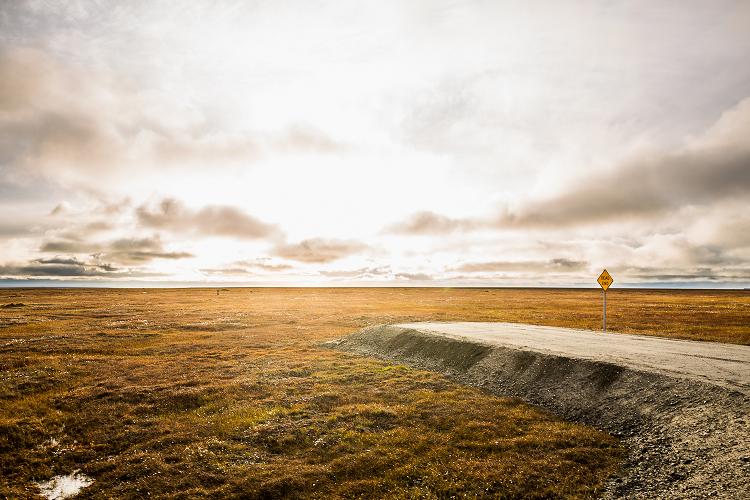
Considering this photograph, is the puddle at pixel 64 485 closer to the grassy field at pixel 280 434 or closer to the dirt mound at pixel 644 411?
the grassy field at pixel 280 434

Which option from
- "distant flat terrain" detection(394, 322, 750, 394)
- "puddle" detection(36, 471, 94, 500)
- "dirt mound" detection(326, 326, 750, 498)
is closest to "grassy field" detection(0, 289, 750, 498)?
"puddle" detection(36, 471, 94, 500)

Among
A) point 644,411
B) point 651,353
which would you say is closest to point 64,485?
point 644,411

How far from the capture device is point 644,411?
1600 cm

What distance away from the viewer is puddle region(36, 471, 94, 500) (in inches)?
504

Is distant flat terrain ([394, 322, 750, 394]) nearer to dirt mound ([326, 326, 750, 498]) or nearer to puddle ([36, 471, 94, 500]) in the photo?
dirt mound ([326, 326, 750, 498])

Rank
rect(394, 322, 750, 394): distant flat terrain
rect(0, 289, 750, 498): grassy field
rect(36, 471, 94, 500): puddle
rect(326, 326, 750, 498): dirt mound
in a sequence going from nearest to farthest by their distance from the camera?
rect(326, 326, 750, 498): dirt mound → rect(36, 471, 94, 500): puddle → rect(0, 289, 750, 498): grassy field → rect(394, 322, 750, 394): distant flat terrain

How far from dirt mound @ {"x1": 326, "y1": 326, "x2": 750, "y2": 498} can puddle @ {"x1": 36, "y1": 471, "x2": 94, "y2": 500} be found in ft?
55.4

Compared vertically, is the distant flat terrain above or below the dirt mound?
above

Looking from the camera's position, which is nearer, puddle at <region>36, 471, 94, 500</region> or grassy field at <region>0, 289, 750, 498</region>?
puddle at <region>36, 471, 94, 500</region>

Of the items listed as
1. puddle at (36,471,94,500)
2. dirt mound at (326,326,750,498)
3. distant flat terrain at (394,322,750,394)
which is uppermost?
distant flat terrain at (394,322,750,394)

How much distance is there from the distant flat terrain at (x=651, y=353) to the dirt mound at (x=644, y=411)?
1104mm

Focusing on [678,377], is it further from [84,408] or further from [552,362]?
[84,408]

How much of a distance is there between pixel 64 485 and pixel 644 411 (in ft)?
71.5

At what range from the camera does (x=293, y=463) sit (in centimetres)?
1448
